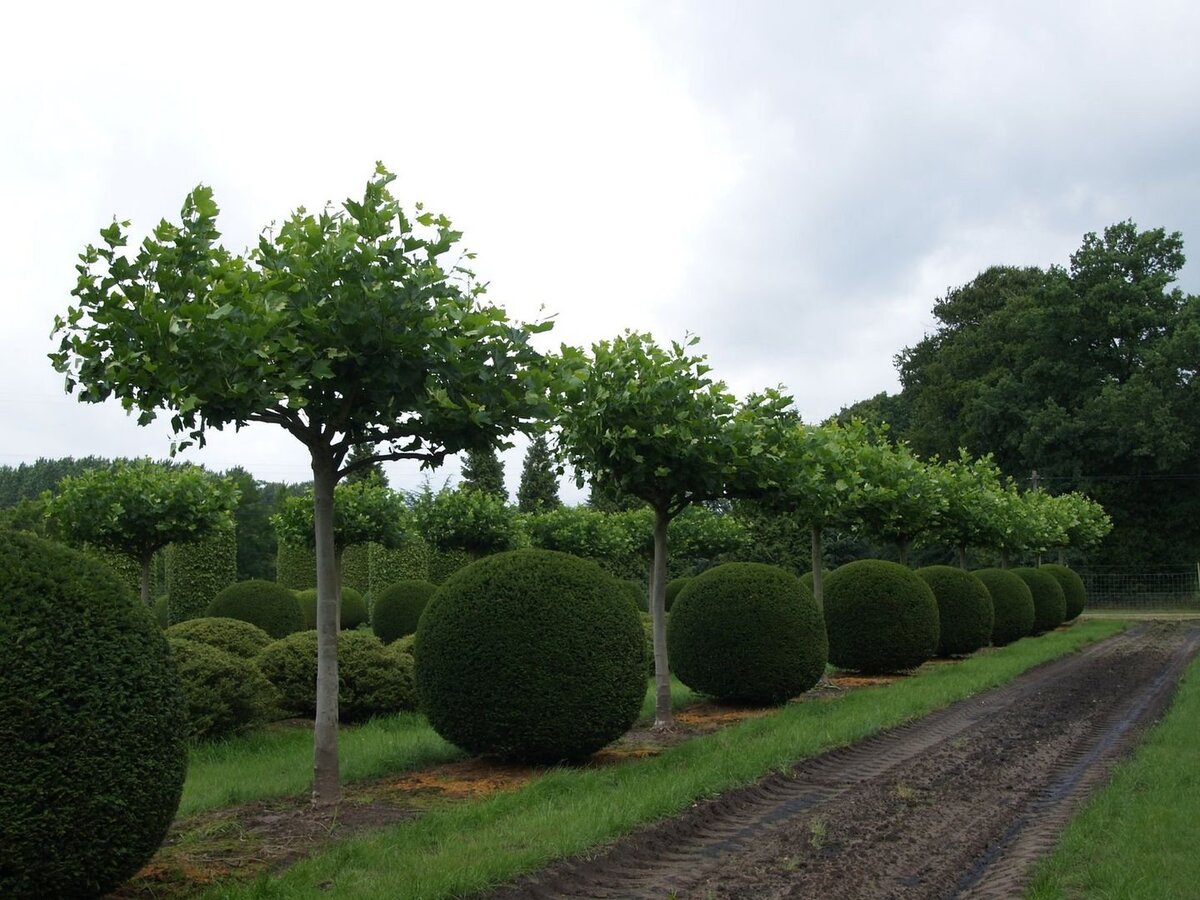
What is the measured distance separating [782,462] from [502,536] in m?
13.9

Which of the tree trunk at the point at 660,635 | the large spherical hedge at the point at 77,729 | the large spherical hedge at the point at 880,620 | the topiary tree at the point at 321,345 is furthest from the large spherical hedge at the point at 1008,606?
the large spherical hedge at the point at 77,729

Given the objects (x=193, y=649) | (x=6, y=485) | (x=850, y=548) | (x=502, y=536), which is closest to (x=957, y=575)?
(x=502, y=536)

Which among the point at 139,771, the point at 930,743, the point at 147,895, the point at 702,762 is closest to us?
the point at 139,771

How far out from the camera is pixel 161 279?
6605 mm

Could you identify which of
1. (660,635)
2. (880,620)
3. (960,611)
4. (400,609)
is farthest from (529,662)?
(400,609)

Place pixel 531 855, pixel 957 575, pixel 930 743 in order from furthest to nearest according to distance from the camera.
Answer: pixel 957 575 < pixel 930 743 < pixel 531 855

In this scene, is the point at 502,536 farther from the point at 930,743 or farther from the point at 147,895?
the point at 147,895

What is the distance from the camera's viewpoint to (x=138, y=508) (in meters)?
16.5

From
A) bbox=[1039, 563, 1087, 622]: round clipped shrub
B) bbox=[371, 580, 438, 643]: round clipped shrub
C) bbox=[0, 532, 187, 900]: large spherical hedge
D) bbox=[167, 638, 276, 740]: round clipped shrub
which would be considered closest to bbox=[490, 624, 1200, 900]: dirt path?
bbox=[0, 532, 187, 900]: large spherical hedge

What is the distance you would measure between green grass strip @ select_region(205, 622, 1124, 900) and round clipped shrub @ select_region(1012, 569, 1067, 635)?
65.9 feet

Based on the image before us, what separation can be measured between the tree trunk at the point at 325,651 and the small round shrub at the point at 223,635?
15.8ft

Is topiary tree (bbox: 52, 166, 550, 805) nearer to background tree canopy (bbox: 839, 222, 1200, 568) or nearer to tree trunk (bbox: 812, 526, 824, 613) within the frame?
tree trunk (bbox: 812, 526, 824, 613)

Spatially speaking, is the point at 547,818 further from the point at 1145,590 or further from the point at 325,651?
the point at 1145,590

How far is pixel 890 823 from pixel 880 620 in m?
10.7
